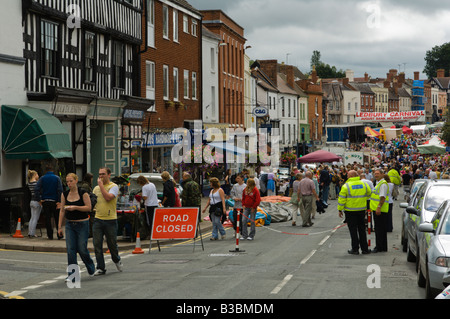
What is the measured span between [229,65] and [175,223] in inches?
1291

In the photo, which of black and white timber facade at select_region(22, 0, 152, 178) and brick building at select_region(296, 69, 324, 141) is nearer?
black and white timber facade at select_region(22, 0, 152, 178)

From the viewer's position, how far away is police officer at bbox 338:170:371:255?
15.7 meters

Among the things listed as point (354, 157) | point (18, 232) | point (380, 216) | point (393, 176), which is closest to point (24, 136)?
point (18, 232)

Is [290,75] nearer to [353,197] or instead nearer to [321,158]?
[321,158]

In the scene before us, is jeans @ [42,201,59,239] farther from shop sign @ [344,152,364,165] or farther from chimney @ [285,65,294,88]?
chimney @ [285,65,294,88]

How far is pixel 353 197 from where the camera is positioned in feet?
51.4

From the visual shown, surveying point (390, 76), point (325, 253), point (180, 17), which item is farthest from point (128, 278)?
point (390, 76)

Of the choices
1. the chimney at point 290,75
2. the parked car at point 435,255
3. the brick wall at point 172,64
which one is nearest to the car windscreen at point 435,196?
the parked car at point 435,255

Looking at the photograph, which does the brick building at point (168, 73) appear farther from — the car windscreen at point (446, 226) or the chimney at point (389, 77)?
the chimney at point (389, 77)

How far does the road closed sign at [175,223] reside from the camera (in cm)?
1694

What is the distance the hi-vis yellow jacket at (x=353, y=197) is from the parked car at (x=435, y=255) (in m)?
4.04

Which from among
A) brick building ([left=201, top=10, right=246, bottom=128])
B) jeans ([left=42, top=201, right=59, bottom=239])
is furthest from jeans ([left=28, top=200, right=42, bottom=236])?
brick building ([left=201, top=10, right=246, bottom=128])

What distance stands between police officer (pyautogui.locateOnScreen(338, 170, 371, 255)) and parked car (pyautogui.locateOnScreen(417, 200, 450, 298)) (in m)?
4.05

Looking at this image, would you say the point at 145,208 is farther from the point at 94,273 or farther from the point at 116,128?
the point at 116,128
